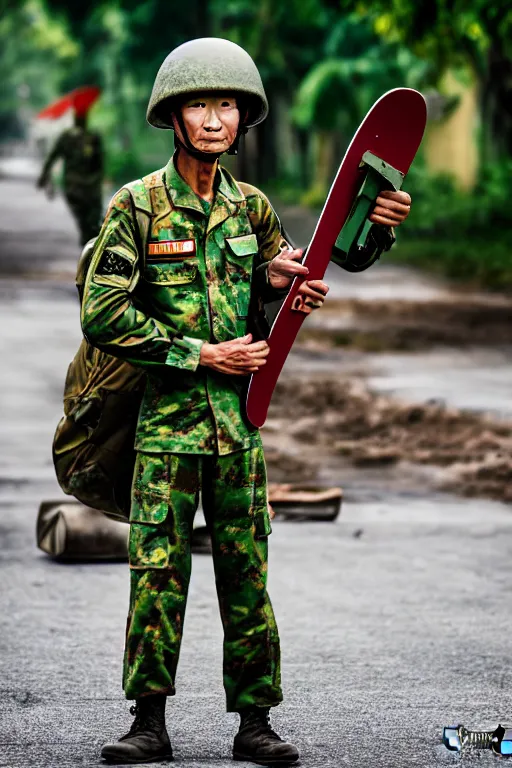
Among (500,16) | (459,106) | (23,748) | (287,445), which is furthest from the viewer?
(459,106)

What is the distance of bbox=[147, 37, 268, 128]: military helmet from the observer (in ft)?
15.0

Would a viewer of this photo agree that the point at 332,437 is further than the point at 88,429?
Yes

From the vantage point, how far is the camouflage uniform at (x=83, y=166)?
2256 cm

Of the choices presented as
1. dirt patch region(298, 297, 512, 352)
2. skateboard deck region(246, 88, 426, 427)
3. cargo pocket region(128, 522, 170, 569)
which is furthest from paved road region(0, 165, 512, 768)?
dirt patch region(298, 297, 512, 352)

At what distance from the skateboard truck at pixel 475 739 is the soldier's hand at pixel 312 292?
4.29 feet

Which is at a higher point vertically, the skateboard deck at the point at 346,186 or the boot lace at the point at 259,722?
the skateboard deck at the point at 346,186

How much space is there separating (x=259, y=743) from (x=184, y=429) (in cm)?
90

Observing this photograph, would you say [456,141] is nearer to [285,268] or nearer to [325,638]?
[325,638]

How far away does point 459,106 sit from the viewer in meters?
42.7

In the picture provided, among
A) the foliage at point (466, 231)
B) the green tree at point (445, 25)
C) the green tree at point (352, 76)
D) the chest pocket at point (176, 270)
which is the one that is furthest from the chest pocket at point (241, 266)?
the green tree at point (352, 76)

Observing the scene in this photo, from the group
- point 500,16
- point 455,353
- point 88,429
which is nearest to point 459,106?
point 500,16

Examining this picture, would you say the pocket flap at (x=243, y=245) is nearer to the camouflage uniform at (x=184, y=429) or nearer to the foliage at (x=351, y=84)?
the camouflage uniform at (x=184, y=429)

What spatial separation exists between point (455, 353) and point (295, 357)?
1577mm

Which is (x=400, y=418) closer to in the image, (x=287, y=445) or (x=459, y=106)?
(x=287, y=445)
